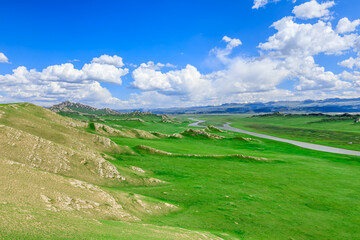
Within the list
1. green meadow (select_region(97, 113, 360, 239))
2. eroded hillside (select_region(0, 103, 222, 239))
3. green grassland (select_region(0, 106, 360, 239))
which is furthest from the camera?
green meadow (select_region(97, 113, 360, 239))

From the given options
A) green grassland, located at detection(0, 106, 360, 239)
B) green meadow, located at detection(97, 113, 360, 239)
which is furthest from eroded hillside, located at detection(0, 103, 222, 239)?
green meadow, located at detection(97, 113, 360, 239)

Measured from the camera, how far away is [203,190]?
37.0 meters

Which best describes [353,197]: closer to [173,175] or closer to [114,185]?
[173,175]

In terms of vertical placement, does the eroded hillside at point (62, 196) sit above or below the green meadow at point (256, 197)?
above

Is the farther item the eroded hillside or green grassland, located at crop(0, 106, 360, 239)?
green grassland, located at crop(0, 106, 360, 239)

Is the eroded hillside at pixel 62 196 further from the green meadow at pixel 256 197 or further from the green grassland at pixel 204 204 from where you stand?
the green meadow at pixel 256 197

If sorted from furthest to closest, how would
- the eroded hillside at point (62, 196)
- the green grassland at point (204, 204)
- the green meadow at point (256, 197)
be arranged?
1. the green meadow at point (256, 197)
2. the green grassland at point (204, 204)
3. the eroded hillside at point (62, 196)

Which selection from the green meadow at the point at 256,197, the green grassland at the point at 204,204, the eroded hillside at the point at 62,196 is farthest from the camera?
the green meadow at the point at 256,197

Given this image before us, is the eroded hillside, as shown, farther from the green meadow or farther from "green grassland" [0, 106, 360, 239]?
the green meadow

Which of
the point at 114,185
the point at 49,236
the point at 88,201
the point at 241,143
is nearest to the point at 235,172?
the point at 114,185

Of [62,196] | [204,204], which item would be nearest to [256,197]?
[204,204]

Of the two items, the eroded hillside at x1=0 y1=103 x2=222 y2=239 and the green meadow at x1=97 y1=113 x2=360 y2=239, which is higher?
the eroded hillside at x1=0 y1=103 x2=222 y2=239

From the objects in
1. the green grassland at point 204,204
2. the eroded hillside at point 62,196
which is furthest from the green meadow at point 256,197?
the eroded hillside at point 62,196

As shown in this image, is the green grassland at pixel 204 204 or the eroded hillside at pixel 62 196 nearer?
the eroded hillside at pixel 62 196
